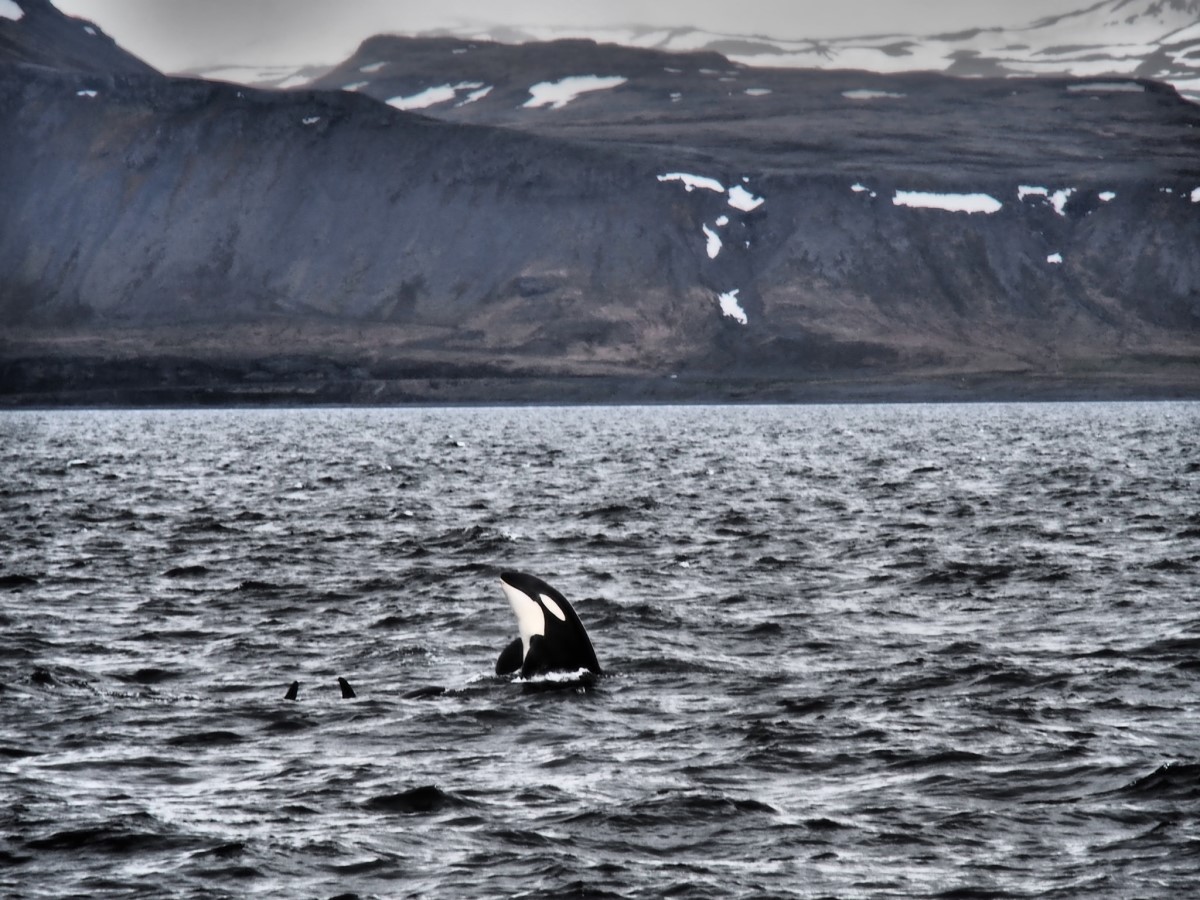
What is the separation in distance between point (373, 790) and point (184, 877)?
2746 millimetres

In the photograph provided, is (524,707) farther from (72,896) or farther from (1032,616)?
(1032,616)

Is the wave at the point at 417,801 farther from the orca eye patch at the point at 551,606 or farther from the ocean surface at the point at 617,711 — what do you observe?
the orca eye patch at the point at 551,606

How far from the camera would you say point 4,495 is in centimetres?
5653

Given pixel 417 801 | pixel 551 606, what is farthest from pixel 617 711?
pixel 417 801

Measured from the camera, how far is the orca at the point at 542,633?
18.9 m

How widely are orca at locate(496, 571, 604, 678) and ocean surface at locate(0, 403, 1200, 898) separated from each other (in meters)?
0.57

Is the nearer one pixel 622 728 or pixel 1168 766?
pixel 1168 766

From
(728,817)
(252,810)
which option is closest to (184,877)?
(252,810)

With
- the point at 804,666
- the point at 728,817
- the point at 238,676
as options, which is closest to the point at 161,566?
the point at 238,676

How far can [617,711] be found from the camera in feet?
58.1

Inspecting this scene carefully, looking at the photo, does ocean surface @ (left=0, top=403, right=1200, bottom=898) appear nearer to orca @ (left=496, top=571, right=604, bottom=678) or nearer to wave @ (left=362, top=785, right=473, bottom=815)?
wave @ (left=362, top=785, right=473, bottom=815)

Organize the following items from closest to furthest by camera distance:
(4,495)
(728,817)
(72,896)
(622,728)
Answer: (72,896), (728,817), (622,728), (4,495)

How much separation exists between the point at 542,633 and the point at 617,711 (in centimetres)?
184

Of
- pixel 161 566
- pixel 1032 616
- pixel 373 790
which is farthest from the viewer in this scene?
pixel 161 566
